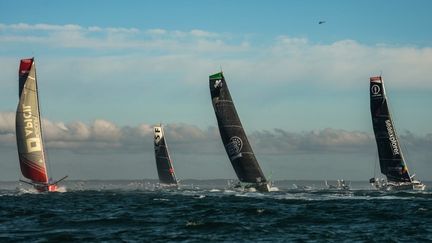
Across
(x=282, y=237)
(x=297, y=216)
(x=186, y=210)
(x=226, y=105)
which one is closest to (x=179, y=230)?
(x=282, y=237)

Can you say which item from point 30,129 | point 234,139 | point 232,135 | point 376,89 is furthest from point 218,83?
point 30,129

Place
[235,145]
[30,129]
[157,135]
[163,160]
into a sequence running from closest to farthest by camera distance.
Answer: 1. [30,129]
2. [235,145]
3. [157,135]
4. [163,160]

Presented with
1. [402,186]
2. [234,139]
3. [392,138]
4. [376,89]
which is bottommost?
[402,186]

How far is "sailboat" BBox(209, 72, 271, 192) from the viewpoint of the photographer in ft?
332

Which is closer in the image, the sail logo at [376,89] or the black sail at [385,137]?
the sail logo at [376,89]

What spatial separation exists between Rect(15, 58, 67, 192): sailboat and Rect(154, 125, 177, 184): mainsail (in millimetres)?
→ 51505

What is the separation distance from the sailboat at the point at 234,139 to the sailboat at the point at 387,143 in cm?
2143

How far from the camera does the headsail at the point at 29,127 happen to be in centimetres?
9819

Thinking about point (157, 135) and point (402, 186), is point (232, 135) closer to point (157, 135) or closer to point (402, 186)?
point (402, 186)

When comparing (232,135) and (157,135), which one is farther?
(157,135)

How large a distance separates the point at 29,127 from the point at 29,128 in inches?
6.2

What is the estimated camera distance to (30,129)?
98.8 m

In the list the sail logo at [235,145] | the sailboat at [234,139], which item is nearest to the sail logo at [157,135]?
the sailboat at [234,139]

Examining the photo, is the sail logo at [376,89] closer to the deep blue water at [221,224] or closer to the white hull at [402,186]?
the white hull at [402,186]
